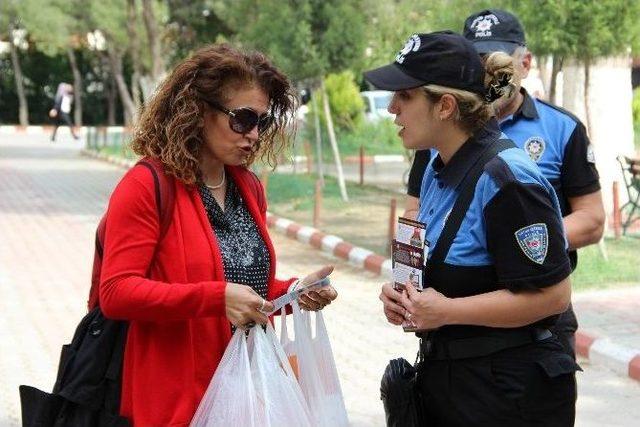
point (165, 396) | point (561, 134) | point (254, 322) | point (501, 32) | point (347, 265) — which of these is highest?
point (501, 32)

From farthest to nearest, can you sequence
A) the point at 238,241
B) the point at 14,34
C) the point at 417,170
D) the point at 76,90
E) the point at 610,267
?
the point at 14,34, the point at 76,90, the point at 610,267, the point at 417,170, the point at 238,241

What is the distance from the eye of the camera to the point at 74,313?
8.84m

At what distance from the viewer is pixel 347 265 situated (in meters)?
11.3

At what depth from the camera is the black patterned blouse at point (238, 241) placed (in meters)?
3.07

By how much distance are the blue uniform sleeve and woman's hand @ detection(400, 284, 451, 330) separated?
14 cm

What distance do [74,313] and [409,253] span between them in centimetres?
649

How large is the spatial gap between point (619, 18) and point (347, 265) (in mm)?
3390

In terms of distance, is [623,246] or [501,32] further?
[623,246]

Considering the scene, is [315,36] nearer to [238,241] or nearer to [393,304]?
[238,241]

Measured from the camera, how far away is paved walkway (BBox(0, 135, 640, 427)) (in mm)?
6441

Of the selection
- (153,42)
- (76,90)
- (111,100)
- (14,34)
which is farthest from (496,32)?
(111,100)

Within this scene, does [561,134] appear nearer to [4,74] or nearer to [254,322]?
[254,322]

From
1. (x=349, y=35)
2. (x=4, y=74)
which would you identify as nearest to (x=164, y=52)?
(x=4, y=74)

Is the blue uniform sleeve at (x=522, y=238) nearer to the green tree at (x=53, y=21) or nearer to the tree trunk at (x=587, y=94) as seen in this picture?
the tree trunk at (x=587, y=94)
